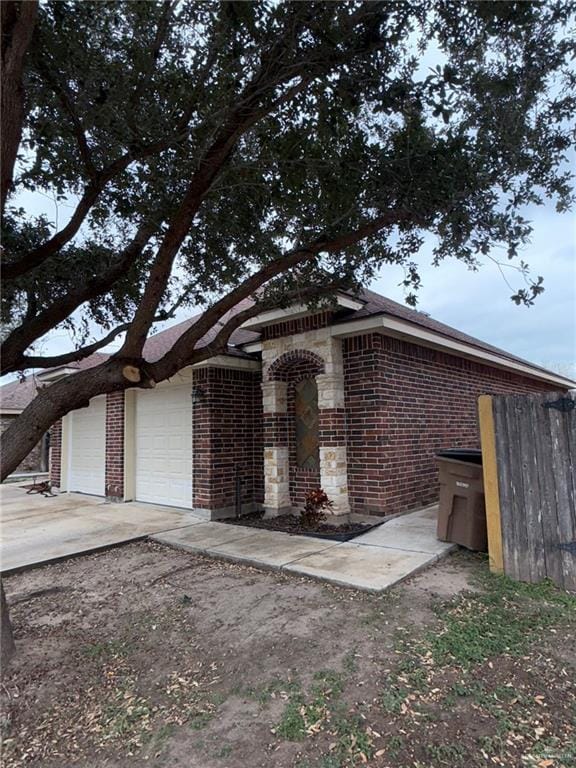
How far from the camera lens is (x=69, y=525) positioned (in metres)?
7.62

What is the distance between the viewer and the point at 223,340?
181 inches

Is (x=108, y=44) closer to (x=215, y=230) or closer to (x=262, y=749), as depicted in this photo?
(x=215, y=230)

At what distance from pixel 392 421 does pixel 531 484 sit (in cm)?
287

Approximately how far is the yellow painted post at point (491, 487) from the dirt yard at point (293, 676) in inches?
11.2

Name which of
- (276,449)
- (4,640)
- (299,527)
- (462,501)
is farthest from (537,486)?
(4,640)

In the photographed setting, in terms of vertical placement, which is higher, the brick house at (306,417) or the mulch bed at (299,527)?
the brick house at (306,417)

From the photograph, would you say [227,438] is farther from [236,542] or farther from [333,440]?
[236,542]

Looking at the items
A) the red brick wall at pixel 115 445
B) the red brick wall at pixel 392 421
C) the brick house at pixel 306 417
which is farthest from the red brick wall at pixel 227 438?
the red brick wall at pixel 115 445

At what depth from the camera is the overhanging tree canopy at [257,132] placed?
142 inches

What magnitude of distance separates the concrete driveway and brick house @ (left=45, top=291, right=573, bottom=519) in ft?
2.09

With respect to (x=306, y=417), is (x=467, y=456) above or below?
below

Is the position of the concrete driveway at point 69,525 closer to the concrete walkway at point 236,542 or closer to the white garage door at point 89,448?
the concrete walkway at point 236,542

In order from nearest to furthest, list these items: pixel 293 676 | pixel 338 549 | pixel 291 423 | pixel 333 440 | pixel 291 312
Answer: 1. pixel 293 676
2. pixel 338 549
3. pixel 333 440
4. pixel 291 312
5. pixel 291 423

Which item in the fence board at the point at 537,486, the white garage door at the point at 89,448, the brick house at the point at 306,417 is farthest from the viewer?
the white garage door at the point at 89,448
